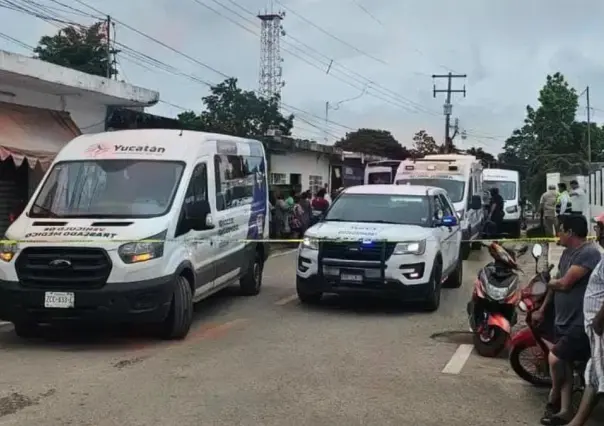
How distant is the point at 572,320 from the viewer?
5926mm

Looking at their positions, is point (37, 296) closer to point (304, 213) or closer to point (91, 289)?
point (91, 289)

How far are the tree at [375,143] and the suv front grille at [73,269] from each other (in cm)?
5291

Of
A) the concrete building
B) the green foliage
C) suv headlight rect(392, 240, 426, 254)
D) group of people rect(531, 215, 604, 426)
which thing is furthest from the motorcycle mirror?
the green foliage

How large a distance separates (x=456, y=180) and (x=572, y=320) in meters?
13.9

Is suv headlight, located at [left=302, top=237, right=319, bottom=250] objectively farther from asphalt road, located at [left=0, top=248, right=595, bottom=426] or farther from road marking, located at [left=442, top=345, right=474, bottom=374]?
road marking, located at [left=442, top=345, right=474, bottom=374]

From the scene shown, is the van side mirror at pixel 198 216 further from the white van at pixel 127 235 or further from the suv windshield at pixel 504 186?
the suv windshield at pixel 504 186

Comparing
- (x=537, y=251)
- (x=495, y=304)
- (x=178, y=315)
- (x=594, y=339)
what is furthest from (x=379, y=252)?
(x=594, y=339)

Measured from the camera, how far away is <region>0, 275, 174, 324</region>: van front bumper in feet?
27.4

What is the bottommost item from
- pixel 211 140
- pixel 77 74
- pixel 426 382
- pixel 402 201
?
pixel 426 382

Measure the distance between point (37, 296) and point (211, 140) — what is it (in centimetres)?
336

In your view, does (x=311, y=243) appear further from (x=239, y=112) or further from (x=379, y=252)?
(x=239, y=112)

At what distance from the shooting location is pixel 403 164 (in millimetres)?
21031

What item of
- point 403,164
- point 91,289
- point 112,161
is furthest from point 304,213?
point 91,289

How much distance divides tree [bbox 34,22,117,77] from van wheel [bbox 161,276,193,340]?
2244 cm
